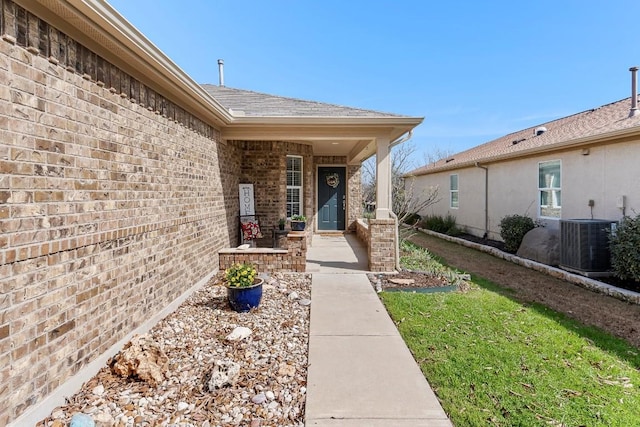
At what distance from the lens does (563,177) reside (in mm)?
8367

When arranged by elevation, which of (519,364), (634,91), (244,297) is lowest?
(519,364)

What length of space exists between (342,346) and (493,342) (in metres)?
1.70

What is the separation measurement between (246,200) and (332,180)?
469cm

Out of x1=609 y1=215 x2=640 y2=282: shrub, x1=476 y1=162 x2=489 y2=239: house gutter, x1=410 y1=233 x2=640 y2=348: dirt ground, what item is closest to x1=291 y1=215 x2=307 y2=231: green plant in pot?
x1=410 y1=233 x2=640 y2=348: dirt ground

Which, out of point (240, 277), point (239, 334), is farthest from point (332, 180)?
point (239, 334)

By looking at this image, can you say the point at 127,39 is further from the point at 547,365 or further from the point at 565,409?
the point at 547,365

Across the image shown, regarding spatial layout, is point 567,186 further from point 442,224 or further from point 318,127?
point 442,224

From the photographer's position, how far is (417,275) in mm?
6738

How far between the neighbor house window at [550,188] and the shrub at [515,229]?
0.49m

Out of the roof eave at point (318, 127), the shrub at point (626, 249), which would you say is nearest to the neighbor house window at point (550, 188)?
the shrub at point (626, 249)

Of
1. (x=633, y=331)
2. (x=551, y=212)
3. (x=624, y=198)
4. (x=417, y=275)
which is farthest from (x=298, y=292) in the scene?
(x=551, y=212)

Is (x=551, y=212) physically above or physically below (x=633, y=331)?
above

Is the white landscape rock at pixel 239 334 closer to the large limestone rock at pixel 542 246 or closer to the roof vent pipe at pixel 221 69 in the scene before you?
the large limestone rock at pixel 542 246

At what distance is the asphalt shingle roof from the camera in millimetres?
6996
